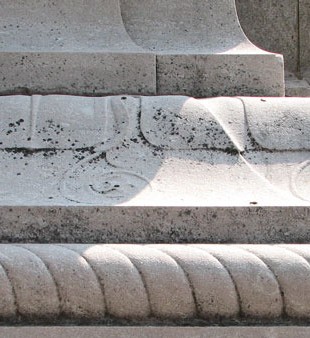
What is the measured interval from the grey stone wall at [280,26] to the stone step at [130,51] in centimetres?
85

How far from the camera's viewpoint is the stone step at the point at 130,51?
402 cm

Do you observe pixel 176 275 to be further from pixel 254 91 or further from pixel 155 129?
pixel 254 91

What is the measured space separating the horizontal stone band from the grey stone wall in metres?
2.25

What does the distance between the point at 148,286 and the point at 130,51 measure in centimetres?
132

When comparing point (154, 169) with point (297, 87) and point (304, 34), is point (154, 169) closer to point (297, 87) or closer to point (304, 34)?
point (297, 87)

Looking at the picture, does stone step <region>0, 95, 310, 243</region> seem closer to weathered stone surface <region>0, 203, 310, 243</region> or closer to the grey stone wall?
weathered stone surface <region>0, 203, 310, 243</region>

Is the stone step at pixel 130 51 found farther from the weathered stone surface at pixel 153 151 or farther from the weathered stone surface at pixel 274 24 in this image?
the weathered stone surface at pixel 274 24

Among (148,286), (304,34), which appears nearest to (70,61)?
(148,286)

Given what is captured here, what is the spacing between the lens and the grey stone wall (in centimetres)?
515

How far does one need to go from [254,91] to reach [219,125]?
19.8 inches

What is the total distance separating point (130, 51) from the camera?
161 inches

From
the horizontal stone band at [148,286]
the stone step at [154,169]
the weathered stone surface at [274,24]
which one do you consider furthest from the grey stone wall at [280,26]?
the horizontal stone band at [148,286]

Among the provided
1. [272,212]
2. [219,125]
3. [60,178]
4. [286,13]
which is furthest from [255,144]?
[286,13]
